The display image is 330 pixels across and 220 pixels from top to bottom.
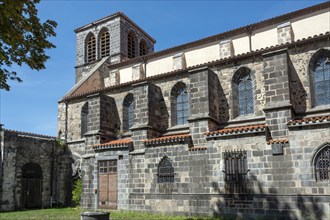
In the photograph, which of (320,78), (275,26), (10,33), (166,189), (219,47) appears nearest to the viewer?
(10,33)

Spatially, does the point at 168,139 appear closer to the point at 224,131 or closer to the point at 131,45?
the point at 224,131

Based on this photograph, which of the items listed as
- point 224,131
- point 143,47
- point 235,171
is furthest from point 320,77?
point 143,47

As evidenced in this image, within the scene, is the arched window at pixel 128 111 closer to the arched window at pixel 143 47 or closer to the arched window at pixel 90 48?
the arched window at pixel 90 48

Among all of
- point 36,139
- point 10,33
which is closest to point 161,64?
point 36,139

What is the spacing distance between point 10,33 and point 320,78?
42.0ft

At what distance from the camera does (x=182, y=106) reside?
18.6 m

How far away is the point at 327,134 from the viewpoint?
12.8 metres

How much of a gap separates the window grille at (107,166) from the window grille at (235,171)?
6571mm

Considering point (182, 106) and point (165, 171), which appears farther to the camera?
point (182, 106)

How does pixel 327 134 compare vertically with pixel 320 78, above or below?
below

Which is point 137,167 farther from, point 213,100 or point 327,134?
point 327,134

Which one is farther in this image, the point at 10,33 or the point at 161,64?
the point at 161,64

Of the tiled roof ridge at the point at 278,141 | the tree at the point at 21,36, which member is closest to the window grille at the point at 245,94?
the tiled roof ridge at the point at 278,141

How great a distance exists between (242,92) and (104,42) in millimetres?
16420
